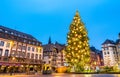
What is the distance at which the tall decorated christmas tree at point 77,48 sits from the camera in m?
35.8

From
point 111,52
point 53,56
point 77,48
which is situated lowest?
point 53,56

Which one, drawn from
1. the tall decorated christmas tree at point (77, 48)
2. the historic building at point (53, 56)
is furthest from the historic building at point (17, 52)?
the tall decorated christmas tree at point (77, 48)

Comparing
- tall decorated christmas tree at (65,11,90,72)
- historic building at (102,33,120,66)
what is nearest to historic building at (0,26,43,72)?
tall decorated christmas tree at (65,11,90,72)

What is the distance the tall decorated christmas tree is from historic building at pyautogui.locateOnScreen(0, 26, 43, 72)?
16.4 m

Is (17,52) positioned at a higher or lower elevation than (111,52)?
lower

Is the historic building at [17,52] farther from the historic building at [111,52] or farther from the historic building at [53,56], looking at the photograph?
the historic building at [111,52]

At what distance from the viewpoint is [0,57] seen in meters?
41.6

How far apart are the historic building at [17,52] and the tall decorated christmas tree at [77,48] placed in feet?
53.7

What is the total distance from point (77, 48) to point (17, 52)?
2333cm

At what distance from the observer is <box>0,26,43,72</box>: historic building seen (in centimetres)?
4371

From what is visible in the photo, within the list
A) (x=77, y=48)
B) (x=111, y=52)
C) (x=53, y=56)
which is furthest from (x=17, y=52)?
(x=111, y=52)

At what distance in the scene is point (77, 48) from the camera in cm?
3616

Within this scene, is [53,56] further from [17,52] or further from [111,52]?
[111,52]

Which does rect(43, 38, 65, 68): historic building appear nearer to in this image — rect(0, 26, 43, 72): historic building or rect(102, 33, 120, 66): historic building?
rect(0, 26, 43, 72): historic building
